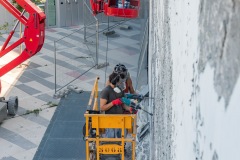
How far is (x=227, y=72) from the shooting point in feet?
2.89

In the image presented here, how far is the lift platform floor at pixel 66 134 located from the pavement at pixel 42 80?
6.9 inches

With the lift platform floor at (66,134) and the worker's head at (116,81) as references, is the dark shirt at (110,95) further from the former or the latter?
the lift platform floor at (66,134)

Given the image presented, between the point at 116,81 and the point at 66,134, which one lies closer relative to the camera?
the point at 116,81

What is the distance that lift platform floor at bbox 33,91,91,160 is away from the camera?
364 inches

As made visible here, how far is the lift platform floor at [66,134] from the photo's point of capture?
364 inches

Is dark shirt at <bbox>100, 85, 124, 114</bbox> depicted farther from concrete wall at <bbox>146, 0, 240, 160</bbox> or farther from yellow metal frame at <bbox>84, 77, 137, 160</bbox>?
concrete wall at <bbox>146, 0, 240, 160</bbox>

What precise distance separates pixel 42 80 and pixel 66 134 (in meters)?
3.79

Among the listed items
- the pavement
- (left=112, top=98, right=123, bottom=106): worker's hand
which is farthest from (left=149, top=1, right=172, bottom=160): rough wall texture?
the pavement

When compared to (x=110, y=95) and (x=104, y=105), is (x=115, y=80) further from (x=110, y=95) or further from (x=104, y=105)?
(x=104, y=105)

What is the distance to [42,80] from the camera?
13562 millimetres

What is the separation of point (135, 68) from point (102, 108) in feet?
23.7

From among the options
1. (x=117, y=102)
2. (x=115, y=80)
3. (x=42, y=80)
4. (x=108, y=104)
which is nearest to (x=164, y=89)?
(x=117, y=102)

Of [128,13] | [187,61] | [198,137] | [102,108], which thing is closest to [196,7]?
[187,61]

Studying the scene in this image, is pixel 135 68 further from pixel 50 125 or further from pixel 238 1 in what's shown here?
pixel 238 1
